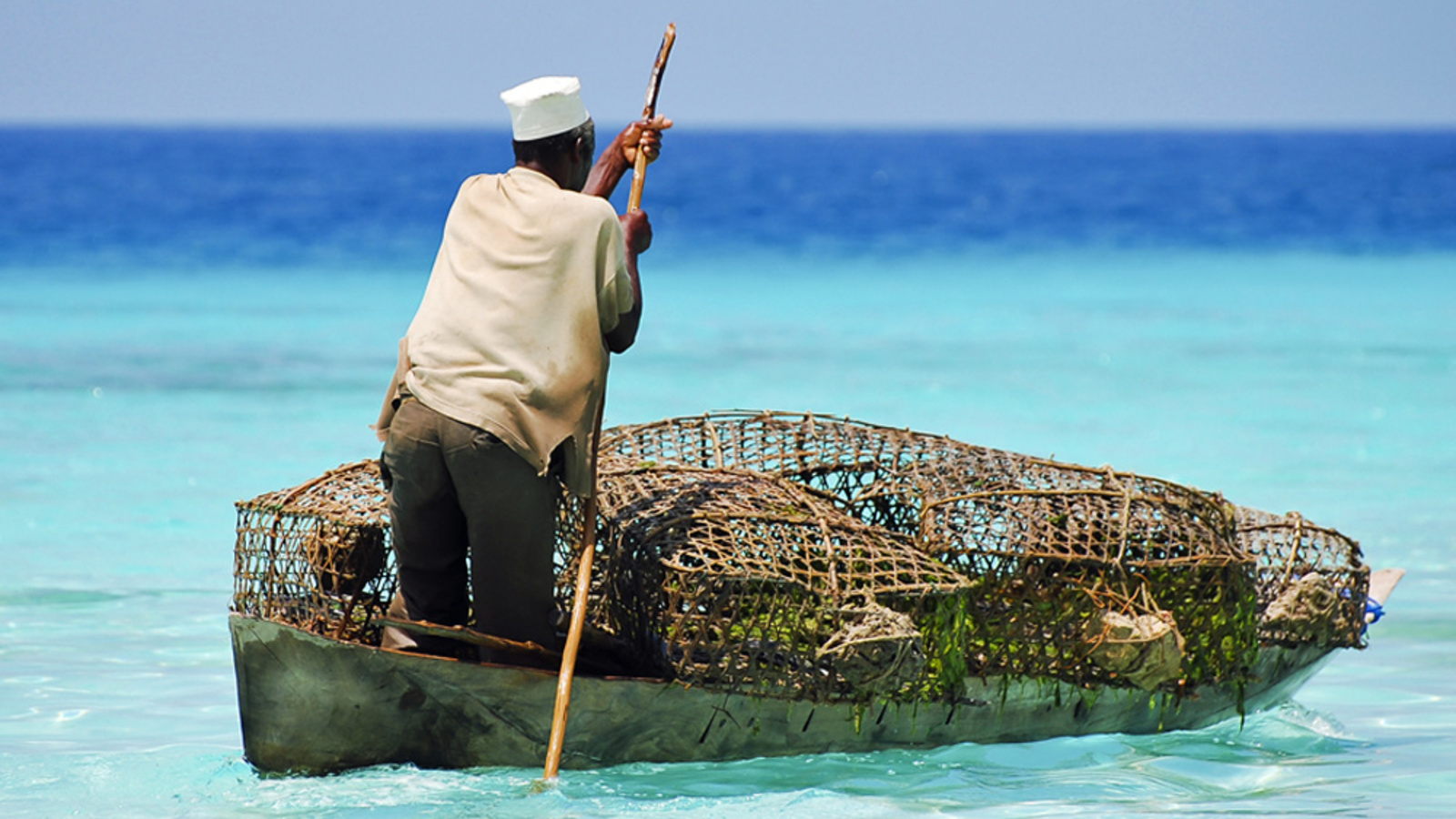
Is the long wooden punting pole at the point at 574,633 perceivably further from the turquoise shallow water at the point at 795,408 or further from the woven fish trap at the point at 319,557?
the woven fish trap at the point at 319,557

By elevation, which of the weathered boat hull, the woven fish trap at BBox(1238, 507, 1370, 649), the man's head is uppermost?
the man's head

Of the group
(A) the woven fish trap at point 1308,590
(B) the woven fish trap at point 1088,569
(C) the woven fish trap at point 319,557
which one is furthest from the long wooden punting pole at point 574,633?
(A) the woven fish trap at point 1308,590

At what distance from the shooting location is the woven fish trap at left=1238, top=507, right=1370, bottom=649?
543 cm

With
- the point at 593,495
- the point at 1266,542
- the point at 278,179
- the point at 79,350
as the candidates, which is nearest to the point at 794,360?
the point at 79,350

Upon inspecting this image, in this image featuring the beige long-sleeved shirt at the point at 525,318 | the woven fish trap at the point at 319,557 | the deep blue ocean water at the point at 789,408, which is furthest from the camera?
the deep blue ocean water at the point at 789,408

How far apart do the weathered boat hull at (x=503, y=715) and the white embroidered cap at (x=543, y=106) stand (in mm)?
1352

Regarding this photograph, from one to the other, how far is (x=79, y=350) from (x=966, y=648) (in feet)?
45.2

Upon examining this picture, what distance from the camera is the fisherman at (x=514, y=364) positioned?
171 inches

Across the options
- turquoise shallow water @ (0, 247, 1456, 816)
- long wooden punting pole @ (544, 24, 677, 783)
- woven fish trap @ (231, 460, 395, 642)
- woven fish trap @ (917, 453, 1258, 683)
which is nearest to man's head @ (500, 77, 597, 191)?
long wooden punting pole @ (544, 24, 677, 783)

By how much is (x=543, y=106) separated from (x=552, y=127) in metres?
0.06

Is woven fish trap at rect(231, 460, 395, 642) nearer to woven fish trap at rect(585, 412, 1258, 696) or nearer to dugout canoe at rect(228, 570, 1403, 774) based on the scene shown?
dugout canoe at rect(228, 570, 1403, 774)

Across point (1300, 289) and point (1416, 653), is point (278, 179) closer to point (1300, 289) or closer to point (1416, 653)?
point (1300, 289)

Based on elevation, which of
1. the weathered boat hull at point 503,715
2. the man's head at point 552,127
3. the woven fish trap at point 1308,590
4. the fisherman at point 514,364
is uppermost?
the man's head at point 552,127

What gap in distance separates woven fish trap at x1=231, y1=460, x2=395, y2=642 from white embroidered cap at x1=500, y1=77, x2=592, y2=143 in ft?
4.10
